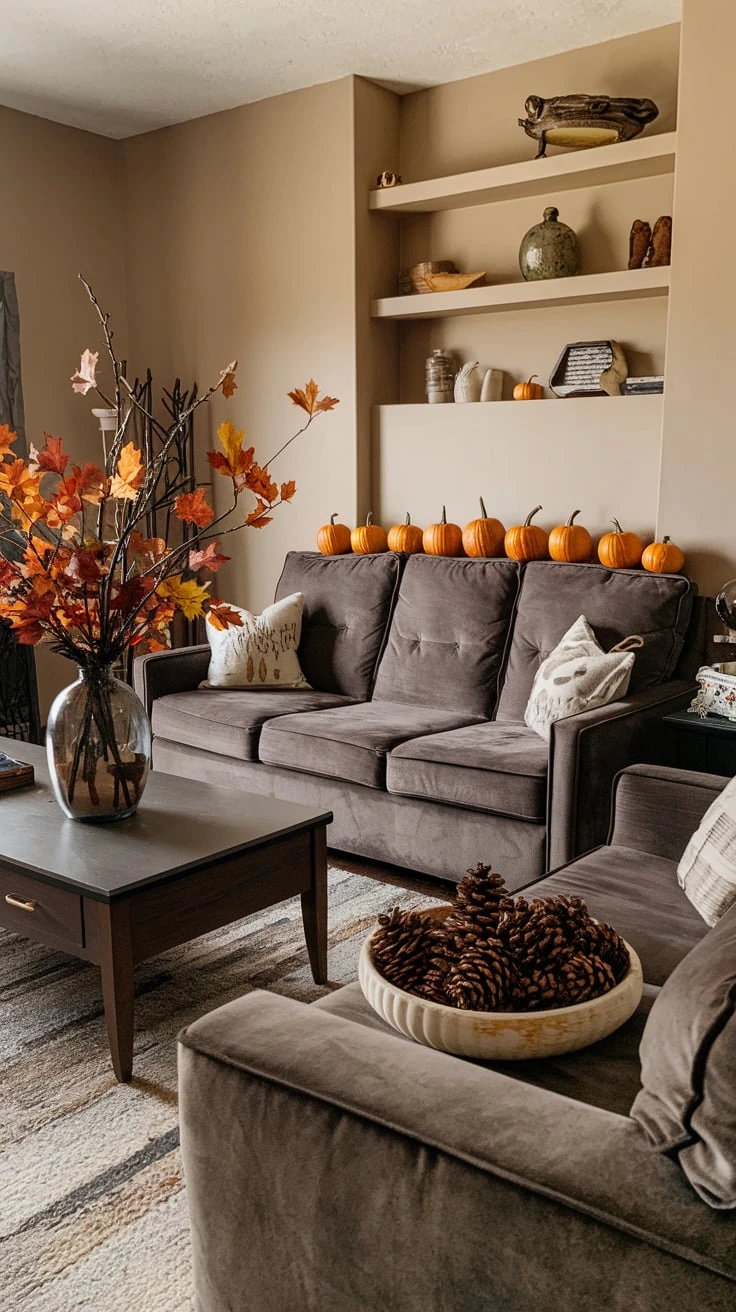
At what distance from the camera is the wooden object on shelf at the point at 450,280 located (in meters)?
4.37

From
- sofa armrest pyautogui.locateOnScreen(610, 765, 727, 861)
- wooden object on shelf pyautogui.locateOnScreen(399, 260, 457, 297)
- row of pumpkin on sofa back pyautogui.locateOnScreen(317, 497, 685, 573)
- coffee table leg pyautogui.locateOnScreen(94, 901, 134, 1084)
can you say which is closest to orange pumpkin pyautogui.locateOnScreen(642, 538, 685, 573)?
row of pumpkin on sofa back pyautogui.locateOnScreen(317, 497, 685, 573)

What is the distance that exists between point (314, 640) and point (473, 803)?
1357mm

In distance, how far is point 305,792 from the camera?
358cm

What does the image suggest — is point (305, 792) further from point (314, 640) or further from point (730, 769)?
point (730, 769)

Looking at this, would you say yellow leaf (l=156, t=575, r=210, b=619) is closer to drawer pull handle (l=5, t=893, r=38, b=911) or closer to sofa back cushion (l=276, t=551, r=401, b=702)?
drawer pull handle (l=5, t=893, r=38, b=911)

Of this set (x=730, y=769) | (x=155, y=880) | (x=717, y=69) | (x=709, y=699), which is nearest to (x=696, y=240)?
(x=717, y=69)

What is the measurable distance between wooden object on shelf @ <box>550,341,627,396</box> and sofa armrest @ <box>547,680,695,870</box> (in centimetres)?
164

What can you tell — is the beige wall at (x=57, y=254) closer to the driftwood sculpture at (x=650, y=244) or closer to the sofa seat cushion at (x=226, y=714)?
the sofa seat cushion at (x=226, y=714)

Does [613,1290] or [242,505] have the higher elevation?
[242,505]

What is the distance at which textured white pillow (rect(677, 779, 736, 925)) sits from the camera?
186cm

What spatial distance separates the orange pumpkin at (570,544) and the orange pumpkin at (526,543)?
0.07m

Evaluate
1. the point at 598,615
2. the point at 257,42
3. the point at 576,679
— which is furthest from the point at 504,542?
the point at 257,42

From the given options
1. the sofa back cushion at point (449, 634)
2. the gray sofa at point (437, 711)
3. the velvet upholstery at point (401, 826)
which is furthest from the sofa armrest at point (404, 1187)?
the sofa back cushion at point (449, 634)

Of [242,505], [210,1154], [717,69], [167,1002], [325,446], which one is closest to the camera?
[210,1154]
